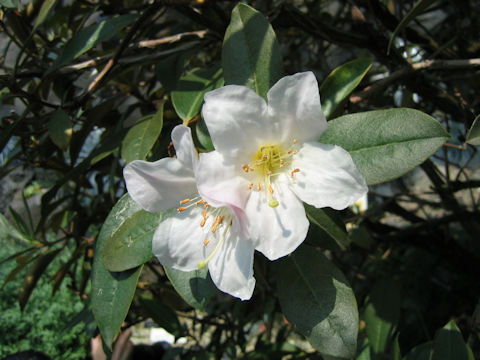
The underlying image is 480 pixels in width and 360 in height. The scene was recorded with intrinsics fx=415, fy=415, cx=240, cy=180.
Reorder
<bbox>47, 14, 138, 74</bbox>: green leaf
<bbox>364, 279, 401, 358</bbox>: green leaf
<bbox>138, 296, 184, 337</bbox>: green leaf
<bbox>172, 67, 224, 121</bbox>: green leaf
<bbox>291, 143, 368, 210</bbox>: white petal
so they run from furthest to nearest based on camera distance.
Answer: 1. <bbox>138, 296, 184, 337</bbox>: green leaf
2. <bbox>364, 279, 401, 358</bbox>: green leaf
3. <bbox>47, 14, 138, 74</bbox>: green leaf
4. <bbox>172, 67, 224, 121</bbox>: green leaf
5. <bbox>291, 143, 368, 210</bbox>: white petal

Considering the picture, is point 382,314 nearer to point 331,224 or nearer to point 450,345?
point 450,345

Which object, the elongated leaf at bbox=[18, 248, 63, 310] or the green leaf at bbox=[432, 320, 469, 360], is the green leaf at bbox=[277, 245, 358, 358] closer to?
the green leaf at bbox=[432, 320, 469, 360]

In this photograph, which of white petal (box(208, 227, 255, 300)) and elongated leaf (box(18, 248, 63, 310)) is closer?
white petal (box(208, 227, 255, 300))

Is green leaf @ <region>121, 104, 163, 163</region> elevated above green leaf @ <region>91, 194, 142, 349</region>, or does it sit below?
above

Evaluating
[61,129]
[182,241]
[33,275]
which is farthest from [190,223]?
[33,275]

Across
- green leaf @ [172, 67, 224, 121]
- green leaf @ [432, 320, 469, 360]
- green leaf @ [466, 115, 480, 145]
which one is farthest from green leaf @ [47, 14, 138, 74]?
green leaf @ [432, 320, 469, 360]

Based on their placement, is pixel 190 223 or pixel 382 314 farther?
pixel 382 314

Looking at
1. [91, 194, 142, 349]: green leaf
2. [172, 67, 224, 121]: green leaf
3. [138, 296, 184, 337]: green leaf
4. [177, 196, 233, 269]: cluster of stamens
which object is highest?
[172, 67, 224, 121]: green leaf
